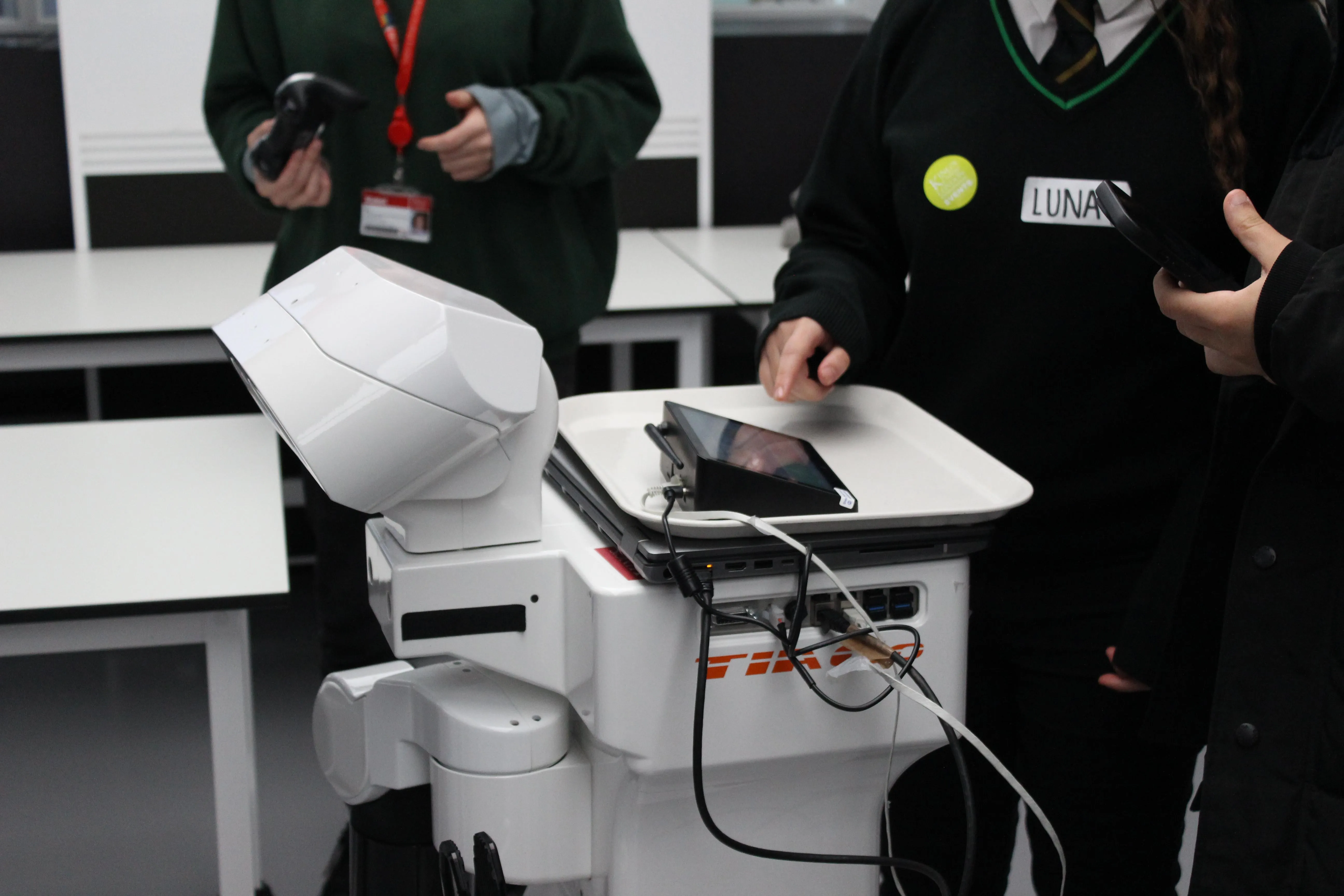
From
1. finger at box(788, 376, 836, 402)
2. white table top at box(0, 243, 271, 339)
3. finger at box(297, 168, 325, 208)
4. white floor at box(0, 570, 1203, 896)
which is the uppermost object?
finger at box(297, 168, 325, 208)

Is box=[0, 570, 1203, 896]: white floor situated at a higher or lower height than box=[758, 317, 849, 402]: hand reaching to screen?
lower

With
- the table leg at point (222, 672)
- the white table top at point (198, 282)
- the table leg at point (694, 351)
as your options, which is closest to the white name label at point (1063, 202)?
the table leg at point (222, 672)

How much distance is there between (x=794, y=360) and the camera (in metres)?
1.10

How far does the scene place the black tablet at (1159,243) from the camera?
0.83 metres

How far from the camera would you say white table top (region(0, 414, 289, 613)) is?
4.76ft

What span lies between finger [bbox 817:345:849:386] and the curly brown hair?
342 millimetres

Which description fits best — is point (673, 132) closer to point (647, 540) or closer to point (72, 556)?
point (72, 556)

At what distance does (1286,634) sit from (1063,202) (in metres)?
0.41

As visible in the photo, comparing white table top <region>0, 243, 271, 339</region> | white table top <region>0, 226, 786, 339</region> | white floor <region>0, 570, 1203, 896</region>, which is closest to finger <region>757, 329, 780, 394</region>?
white floor <region>0, 570, 1203, 896</region>

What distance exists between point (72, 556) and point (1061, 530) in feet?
3.72

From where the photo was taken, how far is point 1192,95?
1080 millimetres

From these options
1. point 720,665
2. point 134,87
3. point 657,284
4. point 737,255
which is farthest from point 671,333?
point 720,665

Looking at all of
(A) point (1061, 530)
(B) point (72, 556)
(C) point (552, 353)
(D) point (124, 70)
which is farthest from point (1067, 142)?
(D) point (124, 70)

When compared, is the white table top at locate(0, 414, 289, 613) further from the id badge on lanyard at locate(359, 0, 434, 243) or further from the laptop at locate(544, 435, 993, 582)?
the laptop at locate(544, 435, 993, 582)
